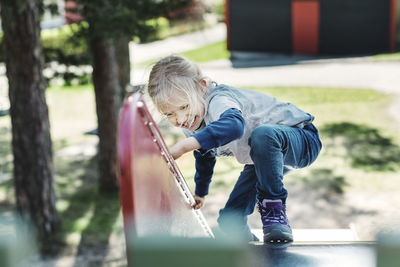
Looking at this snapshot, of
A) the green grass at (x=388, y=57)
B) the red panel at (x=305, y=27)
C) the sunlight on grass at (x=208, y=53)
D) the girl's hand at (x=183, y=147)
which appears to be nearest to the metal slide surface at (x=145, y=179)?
the girl's hand at (x=183, y=147)

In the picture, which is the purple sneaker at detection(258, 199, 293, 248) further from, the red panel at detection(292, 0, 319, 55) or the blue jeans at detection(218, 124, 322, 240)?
the red panel at detection(292, 0, 319, 55)

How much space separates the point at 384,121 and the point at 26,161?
8.47 m

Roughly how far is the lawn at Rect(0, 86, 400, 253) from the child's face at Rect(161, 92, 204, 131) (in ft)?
19.2

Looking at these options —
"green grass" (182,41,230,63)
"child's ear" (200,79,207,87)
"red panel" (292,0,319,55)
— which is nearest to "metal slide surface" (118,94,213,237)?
"child's ear" (200,79,207,87)

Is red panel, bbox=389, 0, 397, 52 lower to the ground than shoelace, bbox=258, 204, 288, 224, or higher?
lower

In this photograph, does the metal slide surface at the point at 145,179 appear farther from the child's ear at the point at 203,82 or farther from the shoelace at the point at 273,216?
the shoelace at the point at 273,216

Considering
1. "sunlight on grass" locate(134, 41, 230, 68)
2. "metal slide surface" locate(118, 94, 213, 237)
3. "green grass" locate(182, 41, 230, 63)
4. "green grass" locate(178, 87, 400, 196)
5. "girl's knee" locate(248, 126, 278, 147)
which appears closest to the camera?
"metal slide surface" locate(118, 94, 213, 237)

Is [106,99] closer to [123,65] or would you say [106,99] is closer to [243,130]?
[123,65]

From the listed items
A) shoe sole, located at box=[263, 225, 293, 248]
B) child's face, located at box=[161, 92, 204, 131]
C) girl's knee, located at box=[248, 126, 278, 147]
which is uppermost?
child's face, located at box=[161, 92, 204, 131]

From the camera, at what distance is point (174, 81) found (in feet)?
6.90

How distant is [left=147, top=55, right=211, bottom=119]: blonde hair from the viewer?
2084 mm

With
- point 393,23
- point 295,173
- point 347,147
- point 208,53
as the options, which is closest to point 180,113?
point 295,173

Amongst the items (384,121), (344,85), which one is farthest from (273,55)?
(384,121)

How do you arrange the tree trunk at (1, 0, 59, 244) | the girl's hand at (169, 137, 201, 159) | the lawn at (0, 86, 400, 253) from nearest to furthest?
1. the girl's hand at (169, 137, 201, 159)
2. the tree trunk at (1, 0, 59, 244)
3. the lawn at (0, 86, 400, 253)
